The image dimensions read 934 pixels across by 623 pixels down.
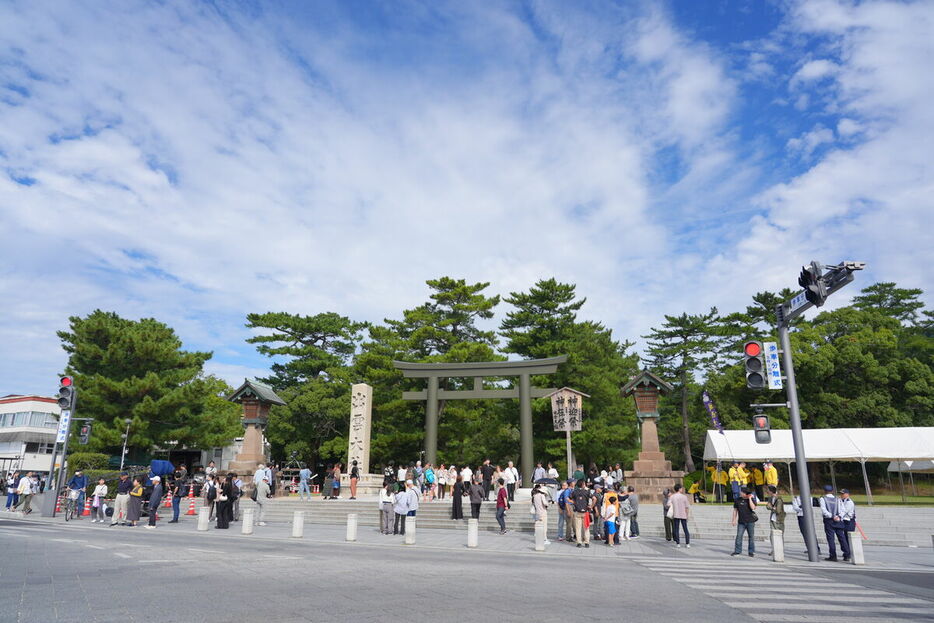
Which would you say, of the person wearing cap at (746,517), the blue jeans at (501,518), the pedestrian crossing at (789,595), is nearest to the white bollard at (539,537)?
the pedestrian crossing at (789,595)

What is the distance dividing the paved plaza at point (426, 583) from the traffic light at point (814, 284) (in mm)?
5097

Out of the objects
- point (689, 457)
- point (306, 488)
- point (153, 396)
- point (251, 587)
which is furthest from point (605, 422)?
point (251, 587)

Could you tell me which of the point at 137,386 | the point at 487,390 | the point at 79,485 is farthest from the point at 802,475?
the point at 137,386

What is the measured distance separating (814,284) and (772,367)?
12.2ft

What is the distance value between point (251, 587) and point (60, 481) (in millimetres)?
17962

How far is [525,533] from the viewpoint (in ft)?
57.4

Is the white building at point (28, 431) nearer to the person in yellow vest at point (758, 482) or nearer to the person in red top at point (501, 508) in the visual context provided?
the person in red top at point (501, 508)

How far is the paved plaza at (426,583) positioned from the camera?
6.66 metres

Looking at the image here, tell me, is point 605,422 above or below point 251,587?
above

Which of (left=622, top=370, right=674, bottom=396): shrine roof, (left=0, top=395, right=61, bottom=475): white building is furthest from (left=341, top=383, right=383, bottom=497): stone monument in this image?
(left=0, top=395, right=61, bottom=475): white building

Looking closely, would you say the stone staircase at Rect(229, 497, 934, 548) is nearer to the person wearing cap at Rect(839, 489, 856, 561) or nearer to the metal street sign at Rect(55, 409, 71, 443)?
the person wearing cap at Rect(839, 489, 856, 561)

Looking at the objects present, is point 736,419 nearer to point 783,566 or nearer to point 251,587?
point 783,566

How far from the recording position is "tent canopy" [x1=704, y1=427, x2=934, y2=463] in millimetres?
22641

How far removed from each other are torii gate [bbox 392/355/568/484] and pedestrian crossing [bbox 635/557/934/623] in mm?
14843
